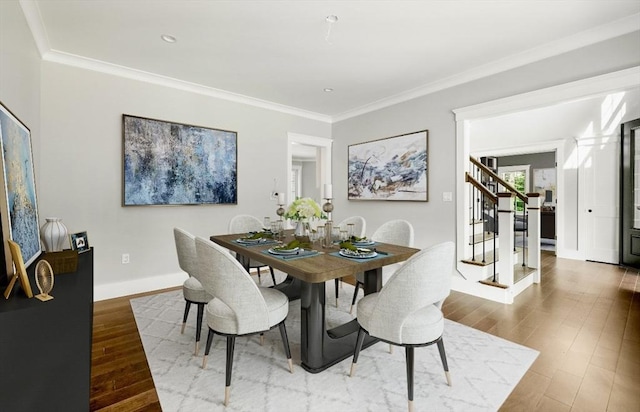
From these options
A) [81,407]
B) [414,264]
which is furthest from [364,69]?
[81,407]

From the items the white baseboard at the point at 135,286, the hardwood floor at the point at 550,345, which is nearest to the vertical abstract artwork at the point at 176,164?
the white baseboard at the point at 135,286

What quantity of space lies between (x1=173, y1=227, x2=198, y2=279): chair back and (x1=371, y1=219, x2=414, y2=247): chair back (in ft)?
5.64

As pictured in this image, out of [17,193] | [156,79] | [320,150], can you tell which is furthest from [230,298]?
[320,150]

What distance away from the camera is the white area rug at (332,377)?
172 centimetres

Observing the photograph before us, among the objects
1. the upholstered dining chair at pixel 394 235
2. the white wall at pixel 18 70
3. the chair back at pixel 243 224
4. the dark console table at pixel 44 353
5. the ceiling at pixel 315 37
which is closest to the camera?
the dark console table at pixel 44 353

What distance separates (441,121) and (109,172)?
3.99m

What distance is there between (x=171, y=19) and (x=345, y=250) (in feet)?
7.68

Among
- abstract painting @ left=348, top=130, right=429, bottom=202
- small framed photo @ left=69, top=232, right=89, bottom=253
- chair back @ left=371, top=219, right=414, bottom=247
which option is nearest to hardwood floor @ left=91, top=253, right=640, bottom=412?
small framed photo @ left=69, top=232, right=89, bottom=253

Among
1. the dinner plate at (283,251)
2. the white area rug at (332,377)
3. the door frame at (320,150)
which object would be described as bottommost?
the white area rug at (332,377)

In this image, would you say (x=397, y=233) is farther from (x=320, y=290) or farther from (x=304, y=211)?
(x=320, y=290)

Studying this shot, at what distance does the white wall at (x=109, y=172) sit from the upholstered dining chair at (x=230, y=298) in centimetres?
230

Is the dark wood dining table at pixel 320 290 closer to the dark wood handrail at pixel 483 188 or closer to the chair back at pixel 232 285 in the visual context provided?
the chair back at pixel 232 285

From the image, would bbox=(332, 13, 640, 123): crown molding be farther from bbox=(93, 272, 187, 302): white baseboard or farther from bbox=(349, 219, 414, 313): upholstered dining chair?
bbox=(93, 272, 187, 302): white baseboard

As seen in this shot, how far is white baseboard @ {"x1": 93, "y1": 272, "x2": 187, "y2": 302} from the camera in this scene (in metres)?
3.39
